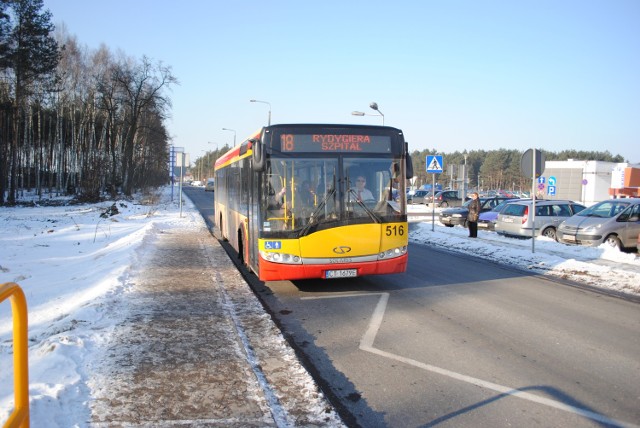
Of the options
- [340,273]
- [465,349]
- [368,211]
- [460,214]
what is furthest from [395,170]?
[460,214]

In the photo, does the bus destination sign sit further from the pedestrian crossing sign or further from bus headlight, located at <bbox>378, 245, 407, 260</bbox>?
the pedestrian crossing sign

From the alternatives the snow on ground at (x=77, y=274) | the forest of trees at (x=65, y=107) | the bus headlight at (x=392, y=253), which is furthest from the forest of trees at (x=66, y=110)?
the bus headlight at (x=392, y=253)

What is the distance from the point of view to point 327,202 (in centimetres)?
859

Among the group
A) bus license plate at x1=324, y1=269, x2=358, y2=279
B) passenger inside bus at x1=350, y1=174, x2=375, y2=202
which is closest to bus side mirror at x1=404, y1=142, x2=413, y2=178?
passenger inside bus at x1=350, y1=174, x2=375, y2=202

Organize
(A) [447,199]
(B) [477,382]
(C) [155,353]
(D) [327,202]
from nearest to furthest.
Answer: (B) [477,382] → (C) [155,353] → (D) [327,202] → (A) [447,199]

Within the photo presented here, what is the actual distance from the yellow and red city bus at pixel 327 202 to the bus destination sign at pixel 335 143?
0.02 meters

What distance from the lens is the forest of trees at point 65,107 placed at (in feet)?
111

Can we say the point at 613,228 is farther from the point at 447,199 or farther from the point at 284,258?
the point at 447,199

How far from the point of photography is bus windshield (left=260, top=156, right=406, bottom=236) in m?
8.55

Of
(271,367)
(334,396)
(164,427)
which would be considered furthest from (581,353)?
(164,427)

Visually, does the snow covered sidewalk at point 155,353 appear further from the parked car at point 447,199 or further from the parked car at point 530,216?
the parked car at point 447,199

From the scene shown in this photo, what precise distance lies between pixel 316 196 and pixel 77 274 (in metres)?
6.05

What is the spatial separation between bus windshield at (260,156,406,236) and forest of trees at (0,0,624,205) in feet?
102

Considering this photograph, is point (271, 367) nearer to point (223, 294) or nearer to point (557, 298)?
point (223, 294)
